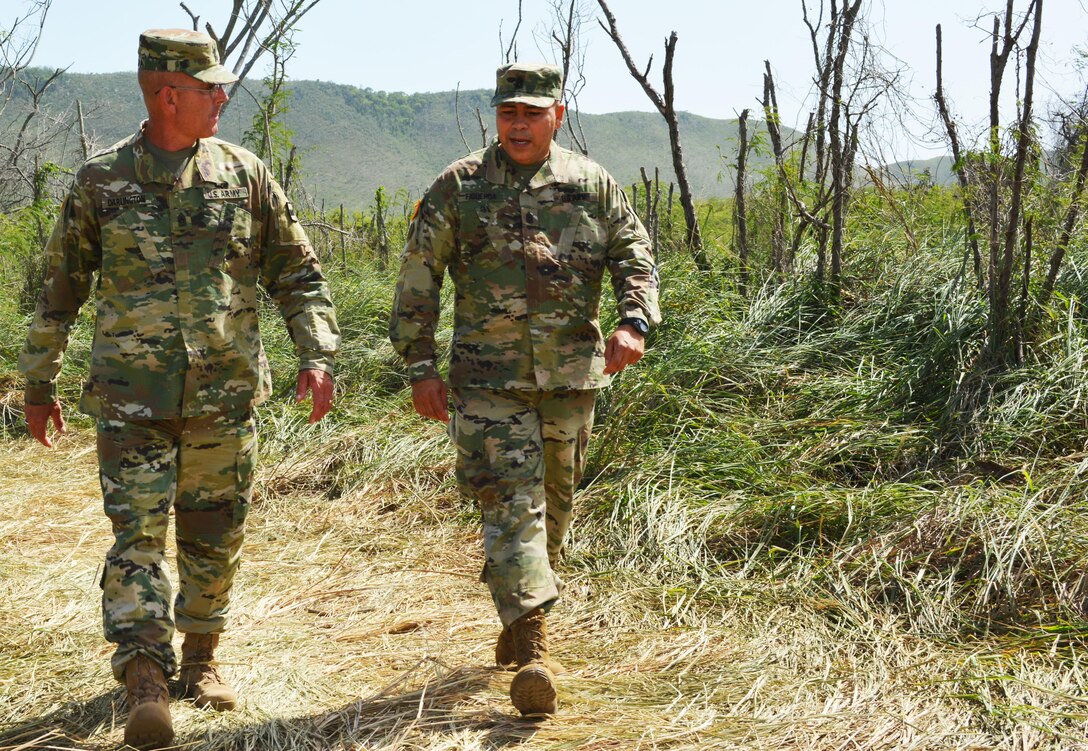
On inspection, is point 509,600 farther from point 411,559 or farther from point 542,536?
point 411,559

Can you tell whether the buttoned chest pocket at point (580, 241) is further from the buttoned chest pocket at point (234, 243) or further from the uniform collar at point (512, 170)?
the buttoned chest pocket at point (234, 243)

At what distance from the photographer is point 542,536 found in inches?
119

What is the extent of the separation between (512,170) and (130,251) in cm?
109

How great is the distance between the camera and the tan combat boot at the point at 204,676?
2.95 m

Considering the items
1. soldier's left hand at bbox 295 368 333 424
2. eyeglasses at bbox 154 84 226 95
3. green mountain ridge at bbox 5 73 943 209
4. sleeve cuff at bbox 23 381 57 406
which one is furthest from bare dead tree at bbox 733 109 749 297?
green mountain ridge at bbox 5 73 943 209

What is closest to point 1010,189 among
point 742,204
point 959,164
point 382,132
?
point 959,164

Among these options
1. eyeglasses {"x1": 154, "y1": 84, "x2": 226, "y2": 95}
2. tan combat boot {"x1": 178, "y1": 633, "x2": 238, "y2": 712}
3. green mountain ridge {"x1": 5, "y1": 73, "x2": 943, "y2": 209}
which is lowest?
tan combat boot {"x1": 178, "y1": 633, "x2": 238, "y2": 712}

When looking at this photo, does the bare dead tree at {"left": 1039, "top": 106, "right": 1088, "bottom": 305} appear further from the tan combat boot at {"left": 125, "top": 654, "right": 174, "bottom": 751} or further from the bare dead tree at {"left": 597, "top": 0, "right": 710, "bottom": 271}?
the tan combat boot at {"left": 125, "top": 654, "right": 174, "bottom": 751}

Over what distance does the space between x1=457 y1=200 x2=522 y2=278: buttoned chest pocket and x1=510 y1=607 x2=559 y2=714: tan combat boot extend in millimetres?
999

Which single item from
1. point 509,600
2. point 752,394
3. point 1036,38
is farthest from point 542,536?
point 1036,38

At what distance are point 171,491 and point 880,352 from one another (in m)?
3.83

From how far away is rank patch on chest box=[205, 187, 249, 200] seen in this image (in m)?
2.91

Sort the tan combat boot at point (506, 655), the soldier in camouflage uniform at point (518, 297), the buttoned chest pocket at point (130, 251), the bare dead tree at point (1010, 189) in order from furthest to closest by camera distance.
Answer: the bare dead tree at point (1010, 189) < the tan combat boot at point (506, 655) < the soldier in camouflage uniform at point (518, 297) < the buttoned chest pocket at point (130, 251)

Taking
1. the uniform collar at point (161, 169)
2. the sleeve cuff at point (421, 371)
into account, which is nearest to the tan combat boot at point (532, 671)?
the sleeve cuff at point (421, 371)
